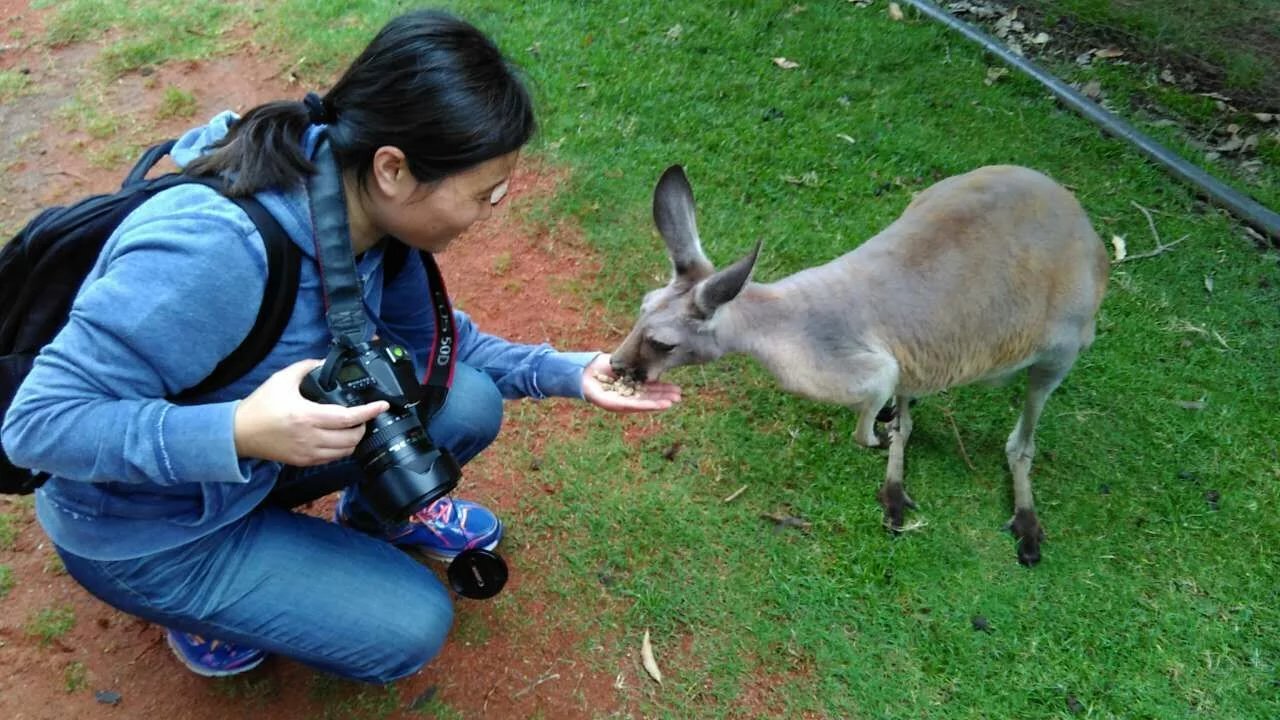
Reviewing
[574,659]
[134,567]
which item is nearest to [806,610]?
[574,659]

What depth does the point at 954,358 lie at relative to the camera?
2578 millimetres

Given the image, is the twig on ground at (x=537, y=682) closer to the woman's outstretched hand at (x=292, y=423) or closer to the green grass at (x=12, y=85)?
the woman's outstretched hand at (x=292, y=423)

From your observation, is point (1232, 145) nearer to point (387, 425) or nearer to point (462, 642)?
point (462, 642)

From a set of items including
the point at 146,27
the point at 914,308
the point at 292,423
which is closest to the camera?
the point at 292,423

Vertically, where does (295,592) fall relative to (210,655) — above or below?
above

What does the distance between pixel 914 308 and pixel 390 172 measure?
1559mm

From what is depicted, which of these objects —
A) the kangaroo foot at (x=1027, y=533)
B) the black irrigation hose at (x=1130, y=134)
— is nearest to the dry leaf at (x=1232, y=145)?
the black irrigation hose at (x=1130, y=134)

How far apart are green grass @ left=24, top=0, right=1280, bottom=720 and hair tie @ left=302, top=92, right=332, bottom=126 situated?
1.44 feet

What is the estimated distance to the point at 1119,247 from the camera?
3553 millimetres

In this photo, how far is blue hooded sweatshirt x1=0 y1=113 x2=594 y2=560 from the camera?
1.37 m

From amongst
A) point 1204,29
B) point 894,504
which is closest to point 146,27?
point 894,504

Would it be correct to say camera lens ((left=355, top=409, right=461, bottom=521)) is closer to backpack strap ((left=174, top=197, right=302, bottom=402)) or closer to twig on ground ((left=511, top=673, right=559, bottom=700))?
backpack strap ((left=174, top=197, right=302, bottom=402))

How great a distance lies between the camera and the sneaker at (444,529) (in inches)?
92.4

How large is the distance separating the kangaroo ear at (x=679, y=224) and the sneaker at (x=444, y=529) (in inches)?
33.8
